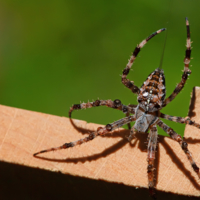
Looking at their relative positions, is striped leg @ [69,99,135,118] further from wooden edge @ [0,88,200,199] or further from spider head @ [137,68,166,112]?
wooden edge @ [0,88,200,199]

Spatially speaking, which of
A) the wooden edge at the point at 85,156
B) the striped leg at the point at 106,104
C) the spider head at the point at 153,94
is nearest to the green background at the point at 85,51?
the striped leg at the point at 106,104

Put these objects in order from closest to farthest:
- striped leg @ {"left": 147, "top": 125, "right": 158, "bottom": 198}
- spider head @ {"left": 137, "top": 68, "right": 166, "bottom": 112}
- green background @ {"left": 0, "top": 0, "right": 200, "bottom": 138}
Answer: striped leg @ {"left": 147, "top": 125, "right": 158, "bottom": 198}, spider head @ {"left": 137, "top": 68, "right": 166, "bottom": 112}, green background @ {"left": 0, "top": 0, "right": 200, "bottom": 138}

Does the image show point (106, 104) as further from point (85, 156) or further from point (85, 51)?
point (85, 51)

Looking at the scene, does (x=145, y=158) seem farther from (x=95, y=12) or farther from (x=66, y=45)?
(x=95, y=12)

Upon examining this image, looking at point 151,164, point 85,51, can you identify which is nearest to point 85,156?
point 151,164

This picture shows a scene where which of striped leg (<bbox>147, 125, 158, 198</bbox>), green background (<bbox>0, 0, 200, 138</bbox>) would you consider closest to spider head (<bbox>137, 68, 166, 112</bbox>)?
striped leg (<bbox>147, 125, 158, 198</bbox>)
